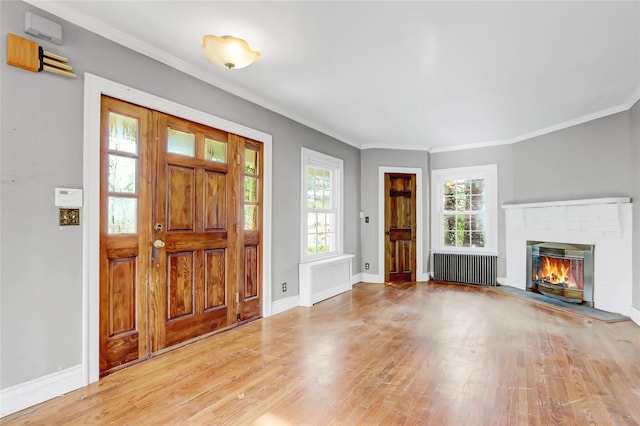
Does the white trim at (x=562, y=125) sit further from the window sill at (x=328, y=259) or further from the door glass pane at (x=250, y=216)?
the door glass pane at (x=250, y=216)

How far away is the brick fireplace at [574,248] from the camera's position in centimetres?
426

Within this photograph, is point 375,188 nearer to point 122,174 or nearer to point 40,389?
point 122,174

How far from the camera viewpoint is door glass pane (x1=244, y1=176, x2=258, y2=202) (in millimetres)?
3971

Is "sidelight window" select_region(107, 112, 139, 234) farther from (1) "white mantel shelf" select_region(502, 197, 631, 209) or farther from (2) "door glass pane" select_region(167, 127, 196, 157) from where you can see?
(1) "white mantel shelf" select_region(502, 197, 631, 209)

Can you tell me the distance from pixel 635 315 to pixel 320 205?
431cm

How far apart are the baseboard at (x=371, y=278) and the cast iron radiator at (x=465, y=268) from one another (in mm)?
1153

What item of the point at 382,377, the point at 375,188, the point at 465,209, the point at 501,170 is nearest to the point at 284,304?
the point at 382,377

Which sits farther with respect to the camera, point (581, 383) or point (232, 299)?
point (232, 299)

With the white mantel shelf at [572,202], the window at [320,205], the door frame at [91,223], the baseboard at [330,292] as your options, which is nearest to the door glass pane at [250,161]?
the window at [320,205]

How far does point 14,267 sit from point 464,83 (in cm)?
420

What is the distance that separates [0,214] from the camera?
2066mm

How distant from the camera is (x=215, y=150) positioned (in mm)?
3582

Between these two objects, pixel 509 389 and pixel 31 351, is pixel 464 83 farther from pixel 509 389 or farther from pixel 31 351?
pixel 31 351

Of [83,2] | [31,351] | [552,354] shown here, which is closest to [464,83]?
[552,354]
